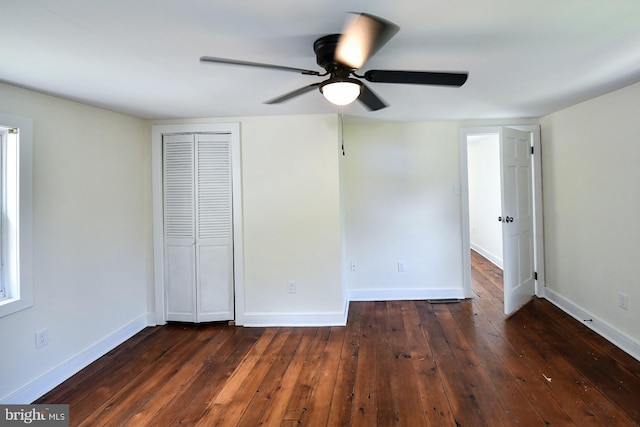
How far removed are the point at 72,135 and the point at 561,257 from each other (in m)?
4.71

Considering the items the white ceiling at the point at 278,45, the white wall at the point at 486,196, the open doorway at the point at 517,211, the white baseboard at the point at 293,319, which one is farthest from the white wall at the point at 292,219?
the white wall at the point at 486,196

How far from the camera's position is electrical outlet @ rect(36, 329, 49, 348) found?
219 centimetres

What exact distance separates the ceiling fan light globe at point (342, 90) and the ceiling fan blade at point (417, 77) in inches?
3.2

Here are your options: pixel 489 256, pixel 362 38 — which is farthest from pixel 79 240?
pixel 489 256

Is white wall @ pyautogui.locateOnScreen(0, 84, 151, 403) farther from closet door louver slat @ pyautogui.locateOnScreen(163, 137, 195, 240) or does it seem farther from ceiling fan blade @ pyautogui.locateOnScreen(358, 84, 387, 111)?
ceiling fan blade @ pyautogui.locateOnScreen(358, 84, 387, 111)

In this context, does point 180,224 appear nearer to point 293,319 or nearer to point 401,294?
point 293,319

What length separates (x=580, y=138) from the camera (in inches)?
117

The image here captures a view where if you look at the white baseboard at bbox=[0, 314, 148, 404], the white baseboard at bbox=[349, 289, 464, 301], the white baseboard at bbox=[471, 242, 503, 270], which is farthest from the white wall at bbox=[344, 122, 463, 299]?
the white baseboard at bbox=[0, 314, 148, 404]

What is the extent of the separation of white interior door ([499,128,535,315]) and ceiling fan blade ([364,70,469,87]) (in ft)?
6.58

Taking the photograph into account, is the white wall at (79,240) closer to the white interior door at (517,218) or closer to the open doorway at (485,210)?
the white interior door at (517,218)

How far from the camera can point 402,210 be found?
3.79 meters

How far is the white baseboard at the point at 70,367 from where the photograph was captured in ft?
6.79

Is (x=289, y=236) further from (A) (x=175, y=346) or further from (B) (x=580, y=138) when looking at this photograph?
(B) (x=580, y=138)

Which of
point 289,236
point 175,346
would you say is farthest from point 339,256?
point 175,346
